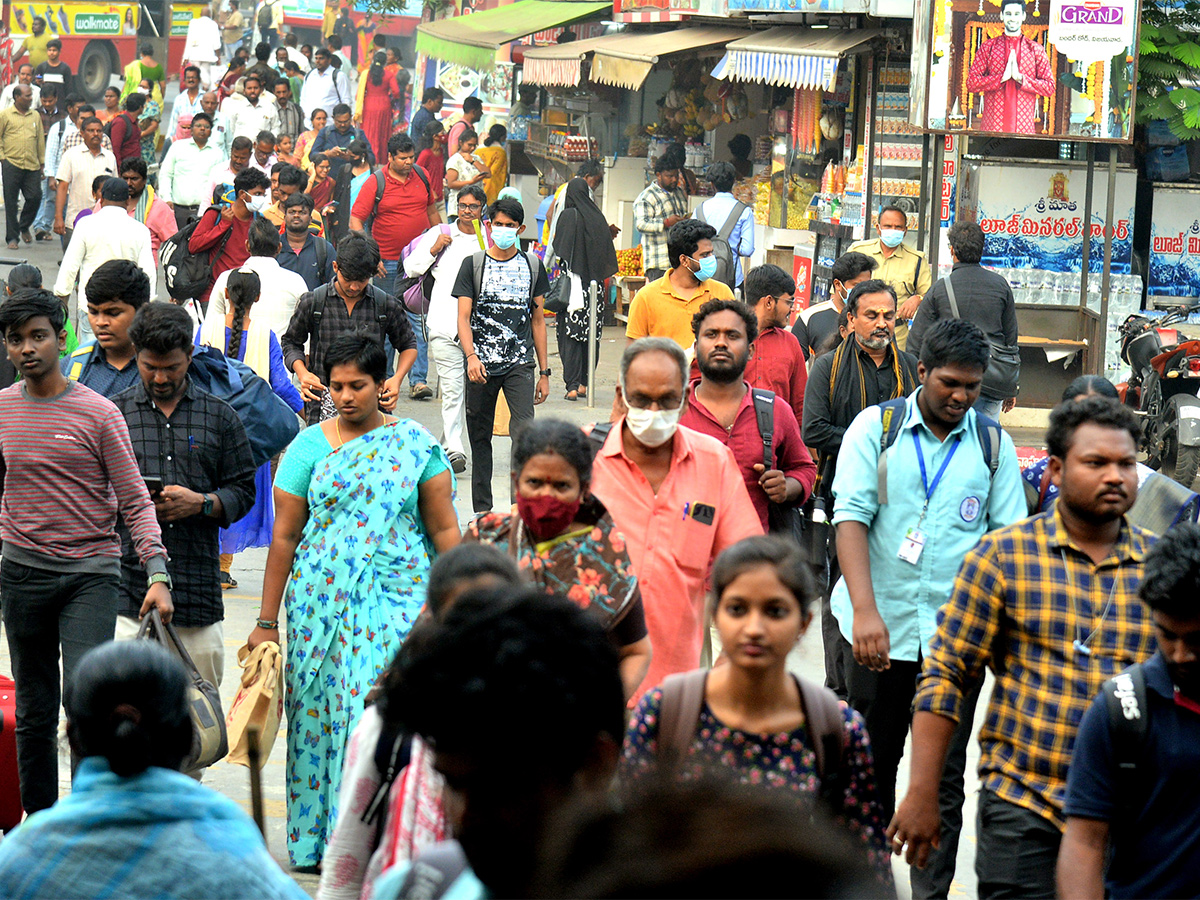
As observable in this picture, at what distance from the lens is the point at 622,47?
1742 cm

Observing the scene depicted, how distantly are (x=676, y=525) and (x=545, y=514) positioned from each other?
0.76 m

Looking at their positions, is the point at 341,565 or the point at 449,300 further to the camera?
the point at 449,300

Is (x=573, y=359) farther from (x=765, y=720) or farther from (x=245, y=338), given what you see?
(x=765, y=720)

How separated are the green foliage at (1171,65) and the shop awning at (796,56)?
7.97 ft

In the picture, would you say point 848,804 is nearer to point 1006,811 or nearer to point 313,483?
point 1006,811

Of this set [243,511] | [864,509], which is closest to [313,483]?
[243,511]

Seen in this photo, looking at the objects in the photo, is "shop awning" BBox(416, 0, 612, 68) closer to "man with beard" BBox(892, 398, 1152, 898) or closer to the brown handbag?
the brown handbag

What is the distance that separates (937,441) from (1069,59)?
336 inches

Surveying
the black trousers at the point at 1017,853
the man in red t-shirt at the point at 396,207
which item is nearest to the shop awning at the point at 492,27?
the man in red t-shirt at the point at 396,207

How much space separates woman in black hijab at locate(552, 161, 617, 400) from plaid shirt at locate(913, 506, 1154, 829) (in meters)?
10.4

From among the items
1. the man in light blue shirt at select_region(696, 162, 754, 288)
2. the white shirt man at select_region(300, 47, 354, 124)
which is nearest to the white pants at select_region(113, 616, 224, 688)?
the man in light blue shirt at select_region(696, 162, 754, 288)

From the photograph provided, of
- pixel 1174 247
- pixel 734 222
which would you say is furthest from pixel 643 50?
pixel 1174 247

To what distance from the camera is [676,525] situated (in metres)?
4.99

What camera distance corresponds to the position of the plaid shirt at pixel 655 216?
14.8 metres
